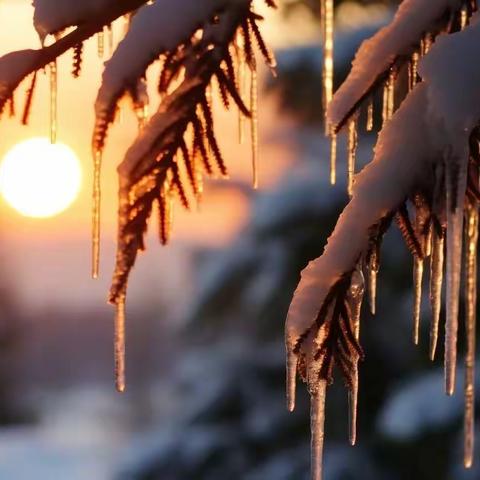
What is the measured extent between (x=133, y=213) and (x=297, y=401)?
6709 mm

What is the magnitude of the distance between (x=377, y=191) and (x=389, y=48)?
260 millimetres

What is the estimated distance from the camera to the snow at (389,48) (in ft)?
4.77

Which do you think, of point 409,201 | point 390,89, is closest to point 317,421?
point 409,201

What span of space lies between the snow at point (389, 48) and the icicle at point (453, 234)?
253 millimetres

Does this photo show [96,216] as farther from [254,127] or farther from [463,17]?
[463,17]

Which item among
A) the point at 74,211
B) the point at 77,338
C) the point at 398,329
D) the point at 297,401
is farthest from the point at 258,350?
the point at 77,338

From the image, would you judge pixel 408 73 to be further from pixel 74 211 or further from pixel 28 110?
pixel 74 211

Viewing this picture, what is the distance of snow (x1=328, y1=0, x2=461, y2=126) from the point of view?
1.45m

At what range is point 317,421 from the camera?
166 centimetres

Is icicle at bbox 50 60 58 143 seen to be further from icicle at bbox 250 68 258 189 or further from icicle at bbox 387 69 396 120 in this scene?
icicle at bbox 387 69 396 120

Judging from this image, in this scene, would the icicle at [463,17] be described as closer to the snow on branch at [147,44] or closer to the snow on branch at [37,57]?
the snow on branch at [147,44]

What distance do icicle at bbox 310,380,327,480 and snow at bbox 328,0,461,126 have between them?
1.40 feet

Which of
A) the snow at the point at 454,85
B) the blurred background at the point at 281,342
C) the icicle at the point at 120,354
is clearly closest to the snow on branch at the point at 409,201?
the snow at the point at 454,85

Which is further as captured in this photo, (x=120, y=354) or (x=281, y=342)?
(x=281, y=342)
